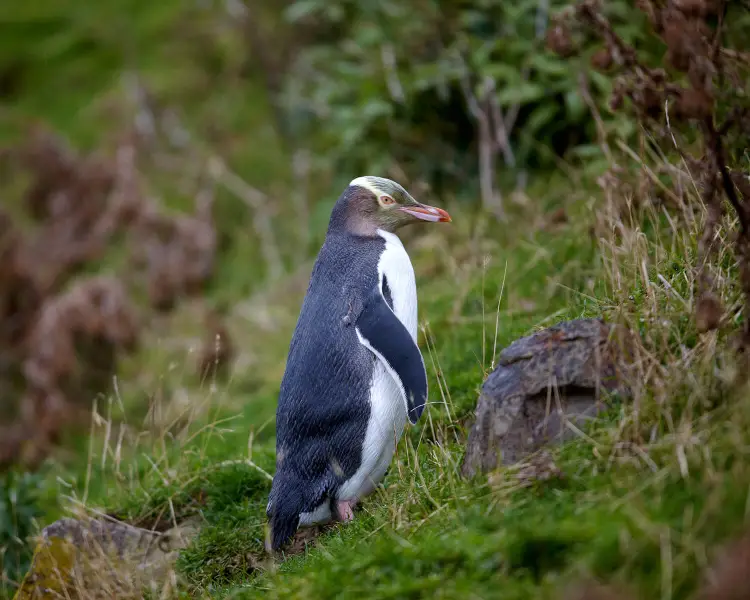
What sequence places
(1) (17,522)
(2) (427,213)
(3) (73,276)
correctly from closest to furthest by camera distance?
(2) (427,213) → (1) (17,522) → (3) (73,276)

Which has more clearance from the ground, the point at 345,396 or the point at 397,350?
the point at 397,350

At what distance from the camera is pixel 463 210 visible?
7074mm

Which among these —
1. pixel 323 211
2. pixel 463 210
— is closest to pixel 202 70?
pixel 323 211

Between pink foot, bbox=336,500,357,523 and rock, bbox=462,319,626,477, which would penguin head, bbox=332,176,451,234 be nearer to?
rock, bbox=462,319,626,477

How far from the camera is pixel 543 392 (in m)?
3.30

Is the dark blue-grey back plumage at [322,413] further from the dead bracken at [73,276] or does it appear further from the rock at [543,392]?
the dead bracken at [73,276]

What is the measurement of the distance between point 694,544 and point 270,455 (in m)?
2.74

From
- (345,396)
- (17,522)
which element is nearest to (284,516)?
(345,396)

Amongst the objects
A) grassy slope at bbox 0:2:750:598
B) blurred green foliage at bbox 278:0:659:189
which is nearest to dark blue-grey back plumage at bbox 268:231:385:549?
grassy slope at bbox 0:2:750:598

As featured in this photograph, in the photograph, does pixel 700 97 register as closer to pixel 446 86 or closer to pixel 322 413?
pixel 322 413

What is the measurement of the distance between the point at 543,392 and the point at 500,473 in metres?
0.34

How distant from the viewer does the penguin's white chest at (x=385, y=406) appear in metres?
3.85

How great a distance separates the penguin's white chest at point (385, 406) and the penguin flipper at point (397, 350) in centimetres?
8

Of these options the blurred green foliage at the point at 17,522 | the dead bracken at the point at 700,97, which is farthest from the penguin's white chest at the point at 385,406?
the blurred green foliage at the point at 17,522
